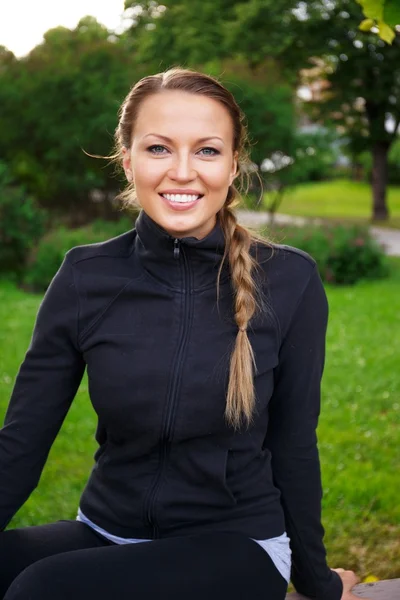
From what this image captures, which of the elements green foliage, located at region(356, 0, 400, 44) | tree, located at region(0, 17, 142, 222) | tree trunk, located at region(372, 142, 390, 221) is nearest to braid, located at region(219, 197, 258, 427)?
green foliage, located at region(356, 0, 400, 44)

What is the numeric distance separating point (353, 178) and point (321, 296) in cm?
4243

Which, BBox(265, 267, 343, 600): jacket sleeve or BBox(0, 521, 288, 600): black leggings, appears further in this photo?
BBox(265, 267, 343, 600): jacket sleeve

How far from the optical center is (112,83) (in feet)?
48.1

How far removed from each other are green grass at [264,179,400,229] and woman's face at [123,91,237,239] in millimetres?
22781

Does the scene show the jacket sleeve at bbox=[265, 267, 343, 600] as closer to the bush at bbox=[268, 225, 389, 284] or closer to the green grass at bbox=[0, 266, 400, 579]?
the green grass at bbox=[0, 266, 400, 579]

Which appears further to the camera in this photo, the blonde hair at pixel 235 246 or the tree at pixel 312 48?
the tree at pixel 312 48

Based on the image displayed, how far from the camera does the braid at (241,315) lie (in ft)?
6.88

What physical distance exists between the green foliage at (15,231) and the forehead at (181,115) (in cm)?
1035

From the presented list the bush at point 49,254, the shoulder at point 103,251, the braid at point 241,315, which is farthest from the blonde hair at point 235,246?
the bush at point 49,254

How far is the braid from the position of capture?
6.88ft

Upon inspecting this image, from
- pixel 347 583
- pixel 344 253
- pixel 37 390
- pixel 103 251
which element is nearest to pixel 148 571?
pixel 37 390

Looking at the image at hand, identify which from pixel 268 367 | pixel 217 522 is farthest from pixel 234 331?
pixel 217 522

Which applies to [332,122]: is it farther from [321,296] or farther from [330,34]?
[321,296]

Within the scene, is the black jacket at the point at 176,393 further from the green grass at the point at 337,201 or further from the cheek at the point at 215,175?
the green grass at the point at 337,201
